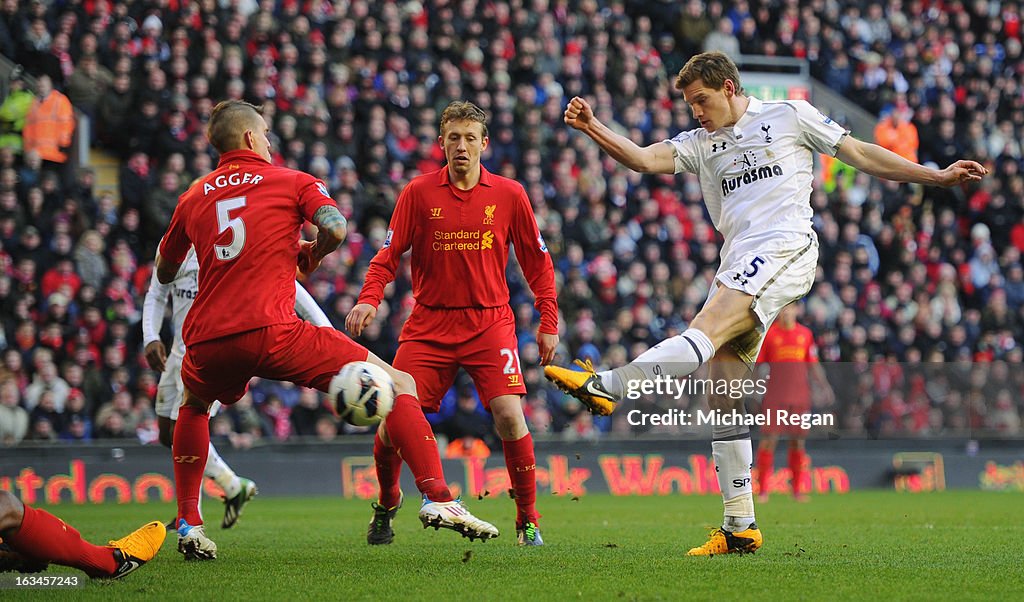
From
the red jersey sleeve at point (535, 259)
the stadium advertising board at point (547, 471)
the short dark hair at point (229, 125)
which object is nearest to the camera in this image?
the short dark hair at point (229, 125)

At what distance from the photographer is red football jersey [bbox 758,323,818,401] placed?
51.7ft

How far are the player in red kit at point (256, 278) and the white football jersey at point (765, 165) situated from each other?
210 centimetres

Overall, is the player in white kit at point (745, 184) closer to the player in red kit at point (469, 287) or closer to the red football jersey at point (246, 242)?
the player in red kit at point (469, 287)

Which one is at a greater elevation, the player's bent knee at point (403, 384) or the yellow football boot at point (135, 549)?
the player's bent knee at point (403, 384)

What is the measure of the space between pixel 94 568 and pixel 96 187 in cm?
1242

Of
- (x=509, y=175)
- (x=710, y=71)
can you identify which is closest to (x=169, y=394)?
(x=710, y=71)

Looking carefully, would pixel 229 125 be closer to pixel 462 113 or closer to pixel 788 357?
pixel 462 113

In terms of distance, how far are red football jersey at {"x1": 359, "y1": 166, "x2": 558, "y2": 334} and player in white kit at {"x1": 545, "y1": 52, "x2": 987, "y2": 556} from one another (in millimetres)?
1197

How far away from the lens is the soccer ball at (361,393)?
6715 millimetres

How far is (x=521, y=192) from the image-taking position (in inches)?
348

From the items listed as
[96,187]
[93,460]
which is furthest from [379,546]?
[96,187]

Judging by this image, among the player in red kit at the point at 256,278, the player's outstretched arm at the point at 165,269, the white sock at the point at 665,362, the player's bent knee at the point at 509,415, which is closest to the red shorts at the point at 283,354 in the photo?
the player in red kit at the point at 256,278

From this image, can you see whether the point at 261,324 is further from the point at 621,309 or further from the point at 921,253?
the point at 921,253

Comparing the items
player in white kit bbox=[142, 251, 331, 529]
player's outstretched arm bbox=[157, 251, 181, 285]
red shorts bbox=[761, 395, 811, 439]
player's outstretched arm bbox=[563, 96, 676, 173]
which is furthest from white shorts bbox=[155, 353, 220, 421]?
red shorts bbox=[761, 395, 811, 439]
